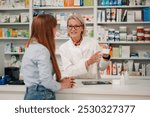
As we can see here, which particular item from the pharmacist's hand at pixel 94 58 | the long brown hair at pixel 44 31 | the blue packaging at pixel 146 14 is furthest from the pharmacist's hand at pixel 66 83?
the blue packaging at pixel 146 14

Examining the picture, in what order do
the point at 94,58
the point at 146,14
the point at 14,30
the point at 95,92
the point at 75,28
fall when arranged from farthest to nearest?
the point at 14,30, the point at 146,14, the point at 75,28, the point at 94,58, the point at 95,92

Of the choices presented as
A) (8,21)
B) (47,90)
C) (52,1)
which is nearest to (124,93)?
(47,90)

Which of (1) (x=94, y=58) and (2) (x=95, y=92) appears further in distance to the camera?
(1) (x=94, y=58)

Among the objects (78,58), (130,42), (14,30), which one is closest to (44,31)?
(78,58)

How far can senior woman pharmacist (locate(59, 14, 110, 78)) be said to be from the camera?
10.6ft

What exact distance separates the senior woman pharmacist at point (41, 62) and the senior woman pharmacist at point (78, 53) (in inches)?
32.0

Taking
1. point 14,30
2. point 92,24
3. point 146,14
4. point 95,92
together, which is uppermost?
point 146,14

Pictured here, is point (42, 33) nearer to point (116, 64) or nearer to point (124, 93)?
point (124, 93)

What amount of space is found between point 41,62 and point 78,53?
123cm

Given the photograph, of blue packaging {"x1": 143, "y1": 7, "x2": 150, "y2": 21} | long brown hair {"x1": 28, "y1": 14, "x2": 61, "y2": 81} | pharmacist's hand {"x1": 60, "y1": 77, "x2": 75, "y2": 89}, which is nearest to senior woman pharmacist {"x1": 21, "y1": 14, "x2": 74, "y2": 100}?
long brown hair {"x1": 28, "y1": 14, "x2": 61, "y2": 81}

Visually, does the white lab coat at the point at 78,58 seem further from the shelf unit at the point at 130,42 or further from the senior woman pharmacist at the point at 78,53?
the shelf unit at the point at 130,42

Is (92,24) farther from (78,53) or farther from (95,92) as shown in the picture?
(95,92)

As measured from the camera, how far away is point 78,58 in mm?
3459

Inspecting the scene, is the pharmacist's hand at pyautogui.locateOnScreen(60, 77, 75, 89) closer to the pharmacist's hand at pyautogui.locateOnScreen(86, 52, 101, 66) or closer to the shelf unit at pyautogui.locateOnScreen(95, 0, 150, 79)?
the pharmacist's hand at pyautogui.locateOnScreen(86, 52, 101, 66)
